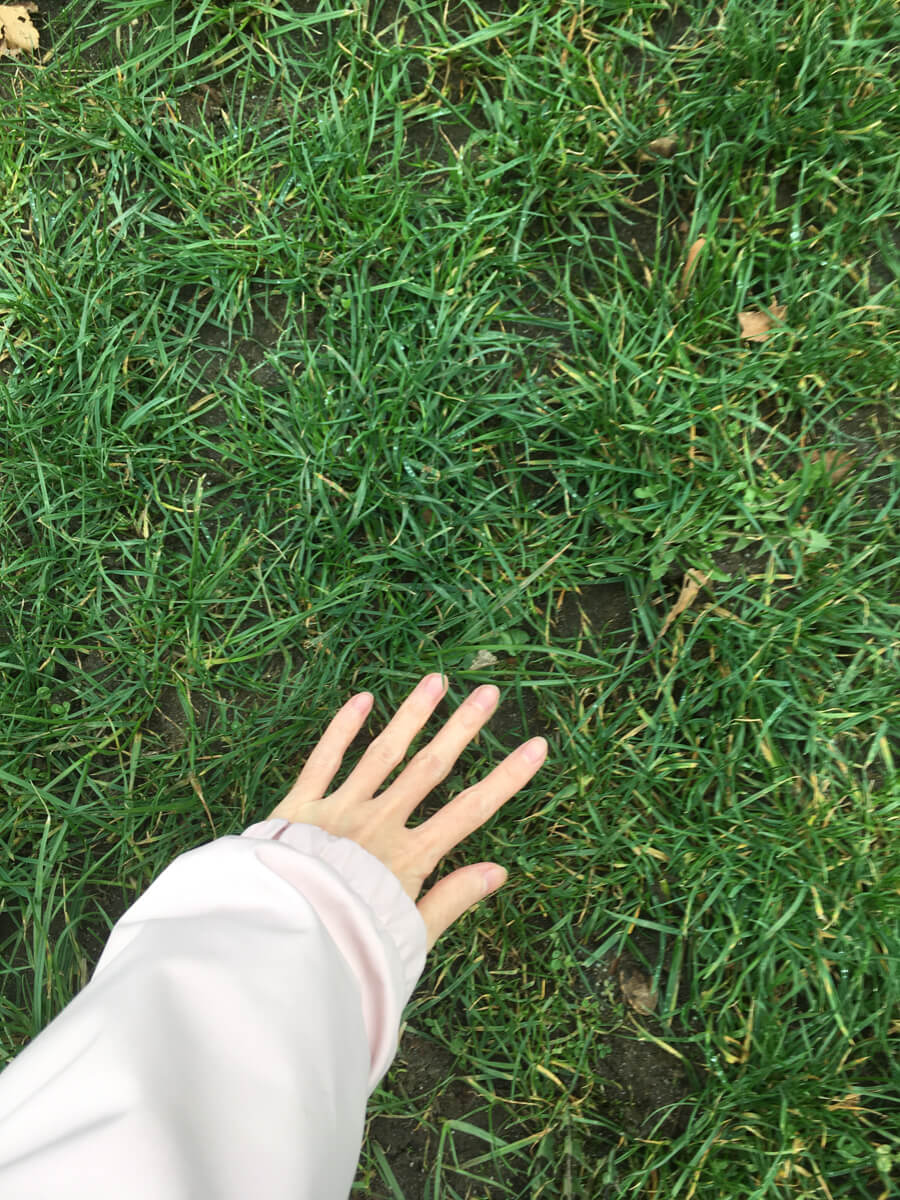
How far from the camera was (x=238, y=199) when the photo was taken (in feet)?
6.06

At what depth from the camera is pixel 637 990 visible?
1664 mm

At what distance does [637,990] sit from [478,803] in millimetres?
562

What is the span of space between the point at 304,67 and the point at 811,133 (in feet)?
3.97

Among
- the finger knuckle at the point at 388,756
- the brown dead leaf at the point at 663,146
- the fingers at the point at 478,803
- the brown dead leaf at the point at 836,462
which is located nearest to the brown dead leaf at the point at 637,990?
the fingers at the point at 478,803

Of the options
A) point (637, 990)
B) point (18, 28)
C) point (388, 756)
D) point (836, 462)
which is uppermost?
point (18, 28)

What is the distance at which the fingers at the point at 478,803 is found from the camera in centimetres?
156

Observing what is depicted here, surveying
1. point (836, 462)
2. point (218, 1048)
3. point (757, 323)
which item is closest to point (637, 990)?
point (218, 1048)

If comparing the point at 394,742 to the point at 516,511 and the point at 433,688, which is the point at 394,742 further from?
the point at 516,511

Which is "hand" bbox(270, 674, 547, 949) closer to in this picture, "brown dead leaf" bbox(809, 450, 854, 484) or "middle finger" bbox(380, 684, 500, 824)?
"middle finger" bbox(380, 684, 500, 824)

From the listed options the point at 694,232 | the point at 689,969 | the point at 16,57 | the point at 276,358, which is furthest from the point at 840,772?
the point at 16,57

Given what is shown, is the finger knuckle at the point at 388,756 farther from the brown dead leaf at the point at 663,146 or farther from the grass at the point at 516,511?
the brown dead leaf at the point at 663,146

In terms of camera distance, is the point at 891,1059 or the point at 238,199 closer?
the point at 891,1059

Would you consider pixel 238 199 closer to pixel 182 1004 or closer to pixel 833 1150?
pixel 182 1004

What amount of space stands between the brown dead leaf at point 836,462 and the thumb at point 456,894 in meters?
1.16
